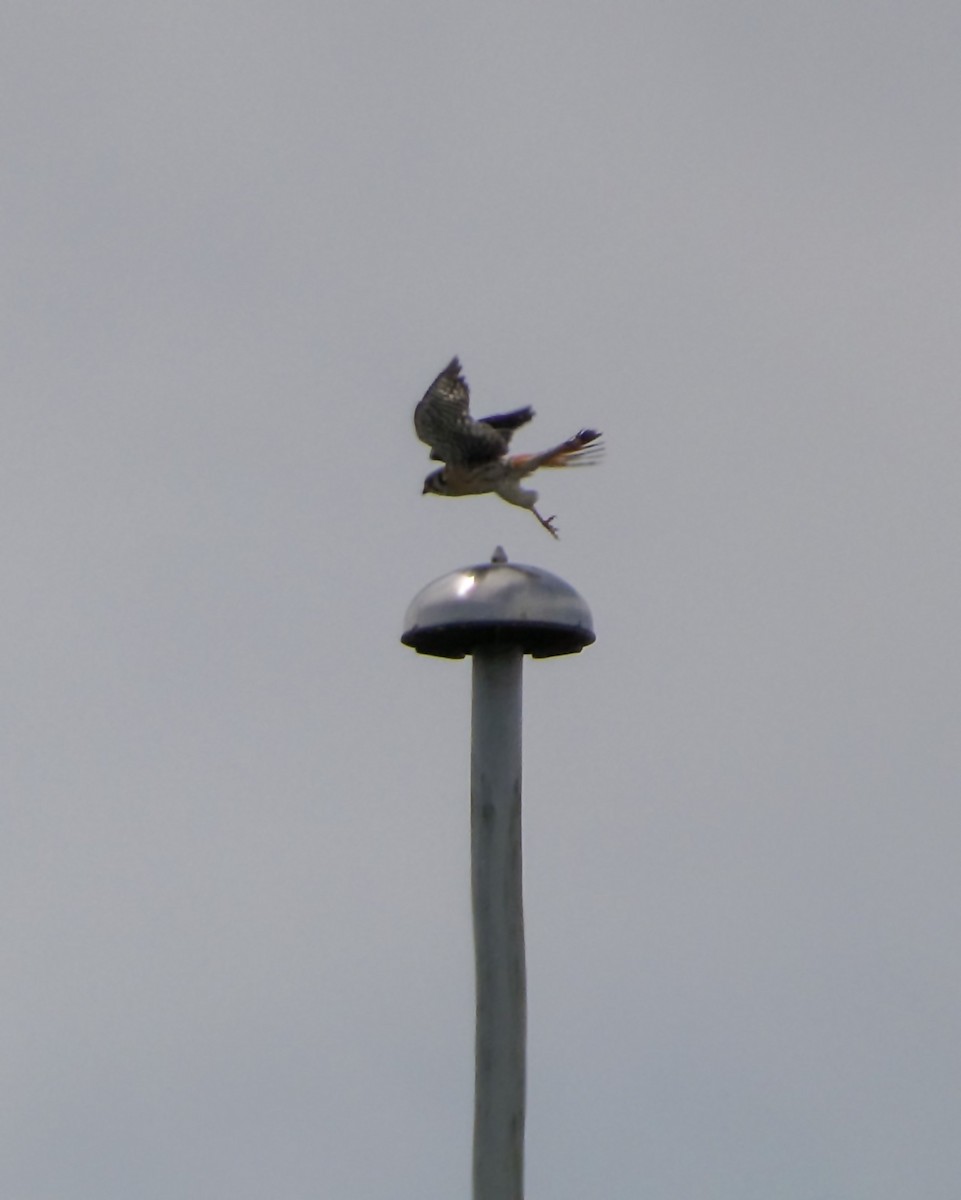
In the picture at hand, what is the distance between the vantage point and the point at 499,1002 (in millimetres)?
5156

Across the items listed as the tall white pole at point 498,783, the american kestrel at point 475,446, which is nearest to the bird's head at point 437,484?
the american kestrel at point 475,446

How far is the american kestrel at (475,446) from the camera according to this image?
7672mm

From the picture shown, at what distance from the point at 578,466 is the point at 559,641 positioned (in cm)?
261

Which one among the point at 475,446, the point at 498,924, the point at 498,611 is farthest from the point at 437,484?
the point at 498,924

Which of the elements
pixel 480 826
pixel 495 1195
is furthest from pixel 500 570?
pixel 495 1195

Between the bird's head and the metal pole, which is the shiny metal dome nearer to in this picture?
the metal pole

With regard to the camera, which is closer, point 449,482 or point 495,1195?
point 495,1195

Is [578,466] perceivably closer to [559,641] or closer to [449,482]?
[449,482]

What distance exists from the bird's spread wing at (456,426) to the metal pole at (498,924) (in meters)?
2.31

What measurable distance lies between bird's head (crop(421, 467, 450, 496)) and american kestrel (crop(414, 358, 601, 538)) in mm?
13

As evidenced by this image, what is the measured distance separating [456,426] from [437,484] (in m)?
0.59

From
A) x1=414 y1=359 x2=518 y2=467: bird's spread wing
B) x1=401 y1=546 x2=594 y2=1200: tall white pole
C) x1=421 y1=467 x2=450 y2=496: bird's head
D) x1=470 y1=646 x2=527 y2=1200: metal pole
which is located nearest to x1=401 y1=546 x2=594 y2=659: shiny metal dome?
x1=401 y1=546 x2=594 y2=1200: tall white pole

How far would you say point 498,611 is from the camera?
5.33 m

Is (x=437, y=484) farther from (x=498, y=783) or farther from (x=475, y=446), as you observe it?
(x=498, y=783)
